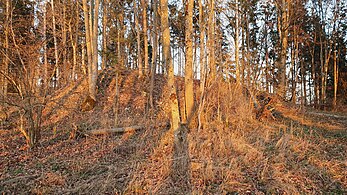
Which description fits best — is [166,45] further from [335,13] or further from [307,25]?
[307,25]

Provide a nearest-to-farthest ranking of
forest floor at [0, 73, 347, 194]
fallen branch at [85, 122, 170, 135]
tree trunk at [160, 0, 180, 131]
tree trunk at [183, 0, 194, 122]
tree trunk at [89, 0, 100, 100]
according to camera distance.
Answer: forest floor at [0, 73, 347, 194] → tree trunk at [160, 0, 180, 131] → tree trunk at [183, 0, 194, 122] → fallen branch at [85, 122, 170, 135] → tree trunk at [89, 0, 100, 100]

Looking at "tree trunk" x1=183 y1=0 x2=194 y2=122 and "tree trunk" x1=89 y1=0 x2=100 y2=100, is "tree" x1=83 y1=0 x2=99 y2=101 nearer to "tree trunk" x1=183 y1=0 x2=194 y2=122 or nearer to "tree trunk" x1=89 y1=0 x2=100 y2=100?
"tree trunk" x1=89 y1=0 x2=100 y2=100

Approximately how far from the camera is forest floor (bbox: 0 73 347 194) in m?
4.16

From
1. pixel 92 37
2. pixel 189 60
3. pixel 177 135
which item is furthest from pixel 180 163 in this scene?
pixel 92 37

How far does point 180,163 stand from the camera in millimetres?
4980

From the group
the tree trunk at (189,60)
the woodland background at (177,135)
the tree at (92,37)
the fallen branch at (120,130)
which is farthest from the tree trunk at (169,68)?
the tree at (92,37)

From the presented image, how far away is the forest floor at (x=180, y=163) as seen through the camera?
13.6ft

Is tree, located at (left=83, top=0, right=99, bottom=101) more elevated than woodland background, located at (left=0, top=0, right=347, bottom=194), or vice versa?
tree, located at (left=83, top=0, right=99, bottom=101)

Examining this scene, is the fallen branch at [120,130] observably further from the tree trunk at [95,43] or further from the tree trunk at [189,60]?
the tree trunk at [95,43]

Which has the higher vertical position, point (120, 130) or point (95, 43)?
point (95, 43)

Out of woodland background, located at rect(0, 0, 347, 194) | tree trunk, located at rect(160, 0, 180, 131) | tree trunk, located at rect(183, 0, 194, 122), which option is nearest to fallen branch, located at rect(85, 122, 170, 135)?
woodland background, located at rect(0, 0, 347, 194)

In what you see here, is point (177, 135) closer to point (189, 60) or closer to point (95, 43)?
point (189, 60)

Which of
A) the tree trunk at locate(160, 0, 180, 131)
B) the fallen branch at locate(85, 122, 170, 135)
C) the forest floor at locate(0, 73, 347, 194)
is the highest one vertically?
the tree trunk at locate(160, 0, 180, 131)

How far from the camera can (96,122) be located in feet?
32.8
